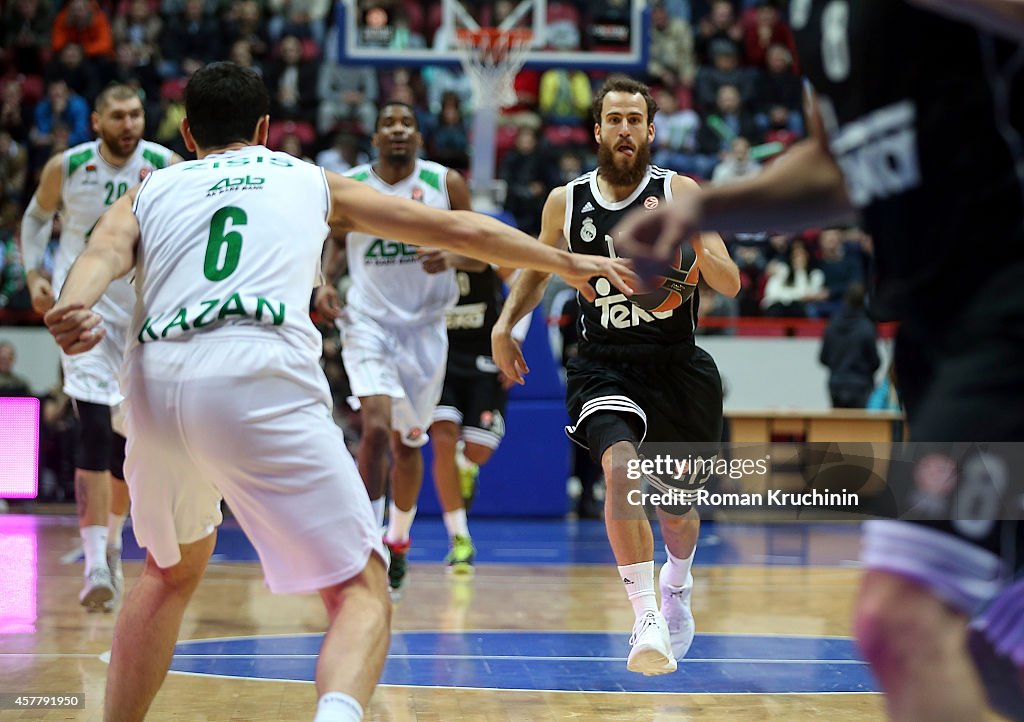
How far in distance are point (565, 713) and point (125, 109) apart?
4546mm

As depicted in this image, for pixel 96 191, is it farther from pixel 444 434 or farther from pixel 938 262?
pixel 938 262

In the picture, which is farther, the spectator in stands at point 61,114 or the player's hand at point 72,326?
the spectator in stands at point 61,114

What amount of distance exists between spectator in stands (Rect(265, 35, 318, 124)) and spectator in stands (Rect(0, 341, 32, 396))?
5755mm

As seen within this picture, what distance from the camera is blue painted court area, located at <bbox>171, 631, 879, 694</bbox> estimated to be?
5.85 meters

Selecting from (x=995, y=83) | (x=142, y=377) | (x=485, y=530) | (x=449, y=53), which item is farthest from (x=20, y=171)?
(x=995, y=83)

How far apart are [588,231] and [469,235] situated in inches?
86.0

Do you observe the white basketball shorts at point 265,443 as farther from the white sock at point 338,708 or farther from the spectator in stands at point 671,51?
the spectator in stands at point 671,51

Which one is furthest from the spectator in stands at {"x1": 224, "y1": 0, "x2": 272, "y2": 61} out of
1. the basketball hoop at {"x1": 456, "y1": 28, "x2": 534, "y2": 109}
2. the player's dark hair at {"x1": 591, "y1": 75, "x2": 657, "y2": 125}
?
the player's dark hair at {"x1": 591, "y1": 75, "x2": 657, "y2": 125}

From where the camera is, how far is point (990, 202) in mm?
2594

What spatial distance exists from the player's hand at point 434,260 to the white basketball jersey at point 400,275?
51 centimetres

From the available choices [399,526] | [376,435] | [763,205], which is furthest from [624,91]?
[399,526]

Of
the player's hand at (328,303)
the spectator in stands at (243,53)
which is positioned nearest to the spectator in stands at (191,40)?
the spectator in stands at (243,53)

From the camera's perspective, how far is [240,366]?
3639 mm

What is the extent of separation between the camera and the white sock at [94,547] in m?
7.39
